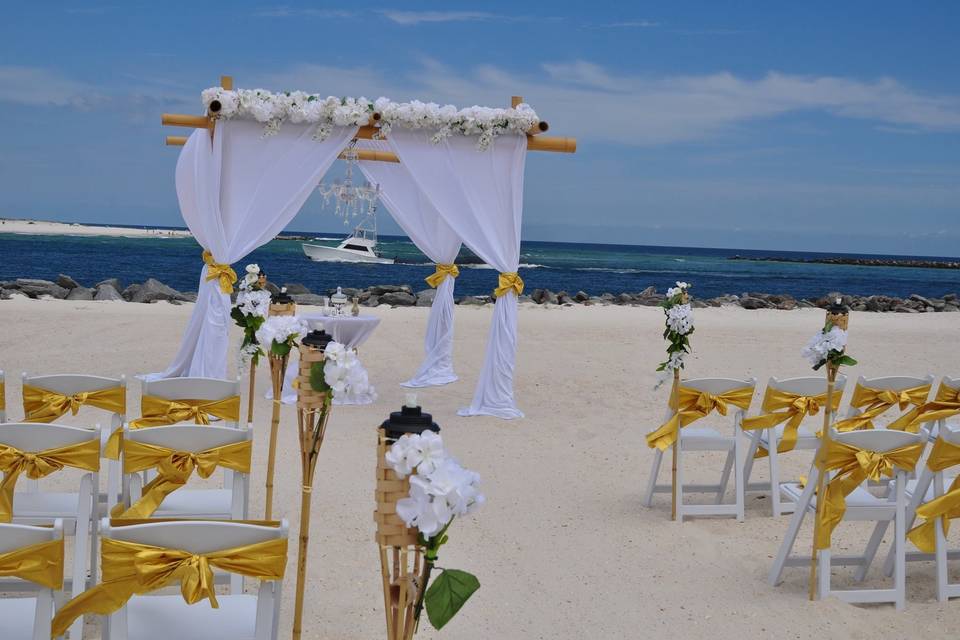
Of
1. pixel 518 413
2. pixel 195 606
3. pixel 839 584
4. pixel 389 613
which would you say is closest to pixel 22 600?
pixel 195 606

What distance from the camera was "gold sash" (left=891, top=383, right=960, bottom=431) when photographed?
5.34m

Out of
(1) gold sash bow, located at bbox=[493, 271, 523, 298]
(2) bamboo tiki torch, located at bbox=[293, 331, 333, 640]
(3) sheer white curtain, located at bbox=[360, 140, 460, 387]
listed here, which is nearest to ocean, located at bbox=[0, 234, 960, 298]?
(3) sheer white curtain, located at bbox=[360, 140, 460, 387]

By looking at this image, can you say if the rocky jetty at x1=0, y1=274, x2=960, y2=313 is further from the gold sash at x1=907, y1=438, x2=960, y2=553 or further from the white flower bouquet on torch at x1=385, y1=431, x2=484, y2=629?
the white flower bouquet on torch at x1=385, y1=431, x2=484, y2=629

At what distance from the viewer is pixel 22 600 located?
308 cm

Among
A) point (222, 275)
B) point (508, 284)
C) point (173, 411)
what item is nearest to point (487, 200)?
point (508, 284)

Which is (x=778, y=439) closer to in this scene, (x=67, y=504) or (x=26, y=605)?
(x=67, y=504)

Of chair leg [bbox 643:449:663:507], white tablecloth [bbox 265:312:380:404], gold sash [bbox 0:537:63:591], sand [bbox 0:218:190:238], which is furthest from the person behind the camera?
sand [bbox 0:218:190:238]

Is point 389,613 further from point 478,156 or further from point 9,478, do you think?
point 478,156

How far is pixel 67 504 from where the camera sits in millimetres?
4145

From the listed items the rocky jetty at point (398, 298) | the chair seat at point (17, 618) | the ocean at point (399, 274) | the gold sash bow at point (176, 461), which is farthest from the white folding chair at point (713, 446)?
the ocean at point (399, 274)

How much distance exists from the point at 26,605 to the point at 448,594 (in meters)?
1.60

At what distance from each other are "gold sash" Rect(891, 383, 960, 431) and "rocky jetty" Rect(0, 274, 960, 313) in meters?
10.3

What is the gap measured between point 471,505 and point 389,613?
0.52 m

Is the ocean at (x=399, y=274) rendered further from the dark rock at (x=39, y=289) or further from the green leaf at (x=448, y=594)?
the green leaf at (x=448, y=594)
